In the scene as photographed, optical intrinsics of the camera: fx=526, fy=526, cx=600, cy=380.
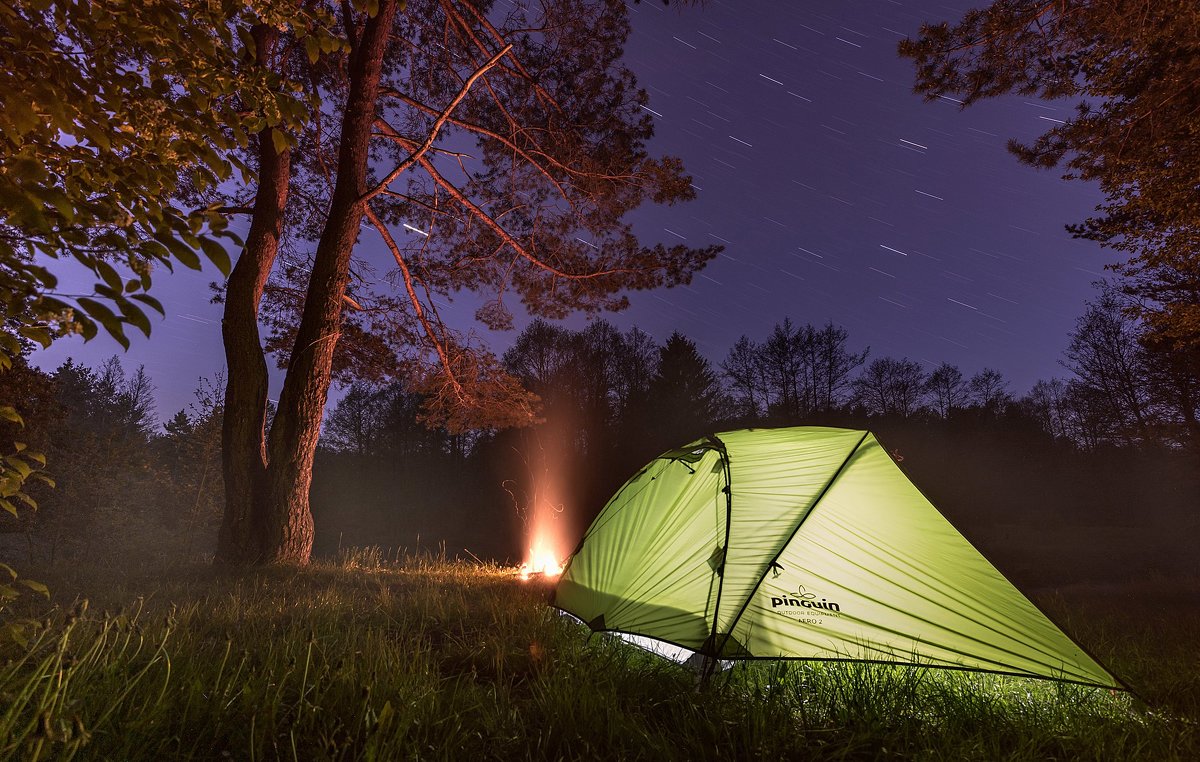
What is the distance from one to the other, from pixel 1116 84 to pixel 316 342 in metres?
10.3

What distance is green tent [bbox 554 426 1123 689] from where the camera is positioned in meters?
3.19

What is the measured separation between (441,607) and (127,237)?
143 inches

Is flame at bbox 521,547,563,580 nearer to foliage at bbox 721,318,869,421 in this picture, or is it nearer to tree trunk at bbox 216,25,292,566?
tree trunk at bbox 216,25,292,566

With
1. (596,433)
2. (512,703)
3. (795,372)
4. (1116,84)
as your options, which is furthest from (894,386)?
(512,703)

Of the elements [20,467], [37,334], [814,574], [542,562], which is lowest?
[542,562]

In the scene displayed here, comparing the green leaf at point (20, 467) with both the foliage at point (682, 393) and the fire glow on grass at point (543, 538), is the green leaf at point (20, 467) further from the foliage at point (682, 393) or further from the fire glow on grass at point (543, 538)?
the foliage at point (682, 393)

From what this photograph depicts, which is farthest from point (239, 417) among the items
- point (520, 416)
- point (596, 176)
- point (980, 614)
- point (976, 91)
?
point (976, 91)

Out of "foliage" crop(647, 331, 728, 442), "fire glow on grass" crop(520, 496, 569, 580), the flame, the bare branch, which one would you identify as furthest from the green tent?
"foliage" crop(647, 331, 728, 442)

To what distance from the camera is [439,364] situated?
381 inches

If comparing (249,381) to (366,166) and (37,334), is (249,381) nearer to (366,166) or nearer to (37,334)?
(366,166)

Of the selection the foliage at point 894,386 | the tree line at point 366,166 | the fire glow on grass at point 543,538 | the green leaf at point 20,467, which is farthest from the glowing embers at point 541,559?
the foliage at point 894,386

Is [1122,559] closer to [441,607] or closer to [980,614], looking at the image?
[980,614]

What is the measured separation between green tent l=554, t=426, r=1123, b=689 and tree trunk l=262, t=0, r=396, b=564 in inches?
173

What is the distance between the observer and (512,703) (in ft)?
9.01
